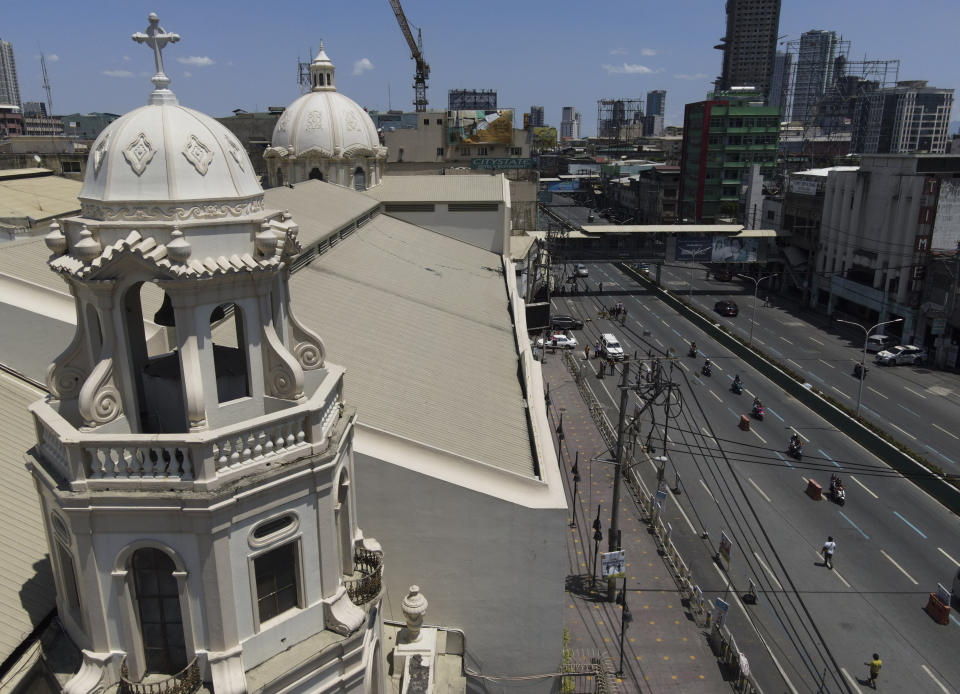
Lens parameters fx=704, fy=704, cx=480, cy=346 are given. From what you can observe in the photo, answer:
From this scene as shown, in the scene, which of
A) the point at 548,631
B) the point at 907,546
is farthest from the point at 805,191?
the point at 548,631

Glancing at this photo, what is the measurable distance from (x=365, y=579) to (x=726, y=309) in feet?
232

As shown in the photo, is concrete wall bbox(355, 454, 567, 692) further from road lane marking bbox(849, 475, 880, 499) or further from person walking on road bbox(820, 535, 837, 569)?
road lane marking bbox(849, 475, 880, 499)

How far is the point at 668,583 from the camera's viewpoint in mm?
29156

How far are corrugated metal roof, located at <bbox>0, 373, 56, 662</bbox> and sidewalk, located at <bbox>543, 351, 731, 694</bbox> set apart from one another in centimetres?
1582

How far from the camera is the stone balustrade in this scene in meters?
10.1

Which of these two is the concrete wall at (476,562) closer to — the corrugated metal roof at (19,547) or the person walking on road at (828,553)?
the corrugated metal roof at (19,547)

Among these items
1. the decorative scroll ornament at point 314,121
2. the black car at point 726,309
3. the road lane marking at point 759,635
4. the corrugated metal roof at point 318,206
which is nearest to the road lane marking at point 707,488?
the road lane marking at point 759,635

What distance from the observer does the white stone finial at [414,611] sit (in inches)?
628

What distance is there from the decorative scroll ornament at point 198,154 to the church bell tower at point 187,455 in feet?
0.07

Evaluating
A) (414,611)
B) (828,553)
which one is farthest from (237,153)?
(828,553)

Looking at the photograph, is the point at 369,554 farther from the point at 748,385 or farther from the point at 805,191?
the point at 805,191

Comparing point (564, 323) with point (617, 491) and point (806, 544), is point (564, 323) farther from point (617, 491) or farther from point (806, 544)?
point (617, 491)

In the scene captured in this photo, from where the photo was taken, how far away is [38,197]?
38.6m

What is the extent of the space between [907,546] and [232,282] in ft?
109
